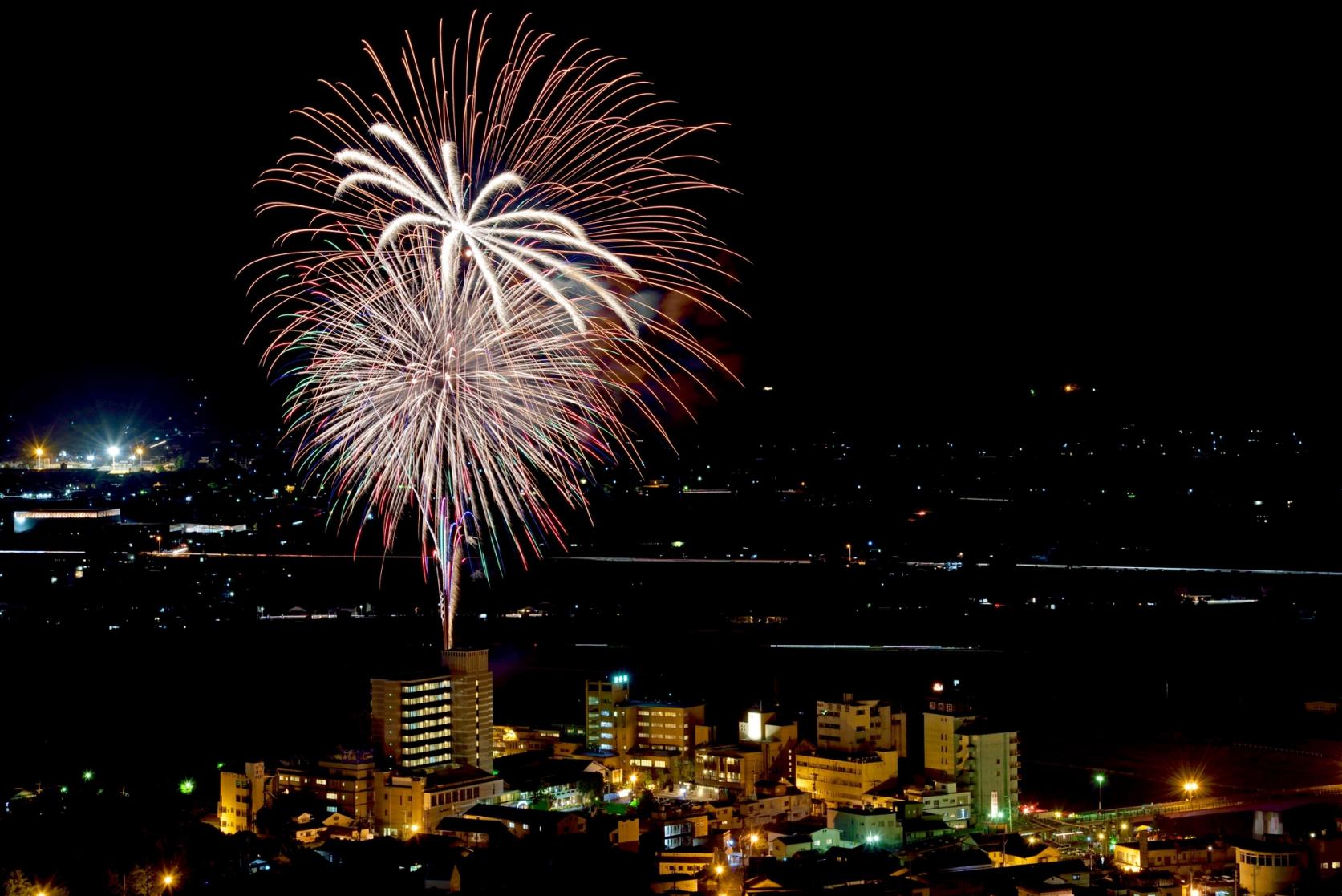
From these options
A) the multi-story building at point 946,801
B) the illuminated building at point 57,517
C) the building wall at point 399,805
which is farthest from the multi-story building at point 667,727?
the illuminated building at point 57,517

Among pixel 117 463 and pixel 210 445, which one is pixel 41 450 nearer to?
pixel 117 463

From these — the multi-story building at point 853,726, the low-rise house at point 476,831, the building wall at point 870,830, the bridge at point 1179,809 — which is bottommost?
the bridge at point 1179,809

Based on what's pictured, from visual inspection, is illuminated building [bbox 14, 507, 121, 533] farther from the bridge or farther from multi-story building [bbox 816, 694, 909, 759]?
the bridge

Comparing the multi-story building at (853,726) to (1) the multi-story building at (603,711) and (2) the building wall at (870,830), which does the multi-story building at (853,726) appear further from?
(1) the multi-story building at (603,711)

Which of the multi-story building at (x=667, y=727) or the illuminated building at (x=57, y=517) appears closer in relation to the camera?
the multi-story building at (x=667, y=727)

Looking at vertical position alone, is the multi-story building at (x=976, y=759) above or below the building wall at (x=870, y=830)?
above

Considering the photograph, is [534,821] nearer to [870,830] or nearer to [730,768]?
[870,830]

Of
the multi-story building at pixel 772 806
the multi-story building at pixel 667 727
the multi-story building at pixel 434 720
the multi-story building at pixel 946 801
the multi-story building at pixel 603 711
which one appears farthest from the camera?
the multi-story building at pixel 603 711
